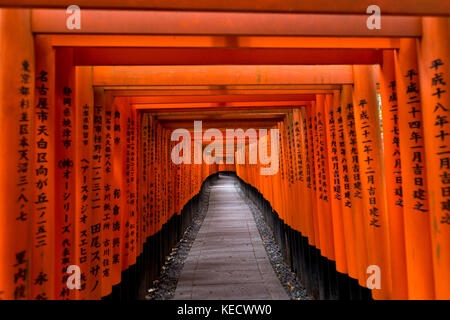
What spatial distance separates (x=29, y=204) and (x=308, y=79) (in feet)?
11.4

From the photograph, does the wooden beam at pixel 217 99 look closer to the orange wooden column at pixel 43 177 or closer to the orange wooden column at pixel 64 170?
the orange wooden column at pixel 64 170

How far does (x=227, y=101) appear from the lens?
16.5ft

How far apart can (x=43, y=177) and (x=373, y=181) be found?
135 inches

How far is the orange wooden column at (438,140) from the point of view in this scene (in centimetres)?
213

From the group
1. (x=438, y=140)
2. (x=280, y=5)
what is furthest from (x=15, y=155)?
(x=438, y=140)

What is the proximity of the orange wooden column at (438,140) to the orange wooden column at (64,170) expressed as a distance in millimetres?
3285

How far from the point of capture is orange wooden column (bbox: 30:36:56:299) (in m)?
2.28

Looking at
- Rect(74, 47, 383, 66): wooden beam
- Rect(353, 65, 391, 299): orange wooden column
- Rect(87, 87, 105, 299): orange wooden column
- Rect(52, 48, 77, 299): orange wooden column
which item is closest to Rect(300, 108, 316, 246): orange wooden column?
Rect(353, 65, 391, 299): orange wooden column

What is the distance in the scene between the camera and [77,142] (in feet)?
10.2

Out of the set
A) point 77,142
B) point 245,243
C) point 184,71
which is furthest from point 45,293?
point 245,243

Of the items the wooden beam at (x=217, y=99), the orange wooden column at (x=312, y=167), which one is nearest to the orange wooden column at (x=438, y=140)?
the wooden beam at (x=217, y=99)

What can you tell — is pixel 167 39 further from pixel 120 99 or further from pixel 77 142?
pixel 120 99

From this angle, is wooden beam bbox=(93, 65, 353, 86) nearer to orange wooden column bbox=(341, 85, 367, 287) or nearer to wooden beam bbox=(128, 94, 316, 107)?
orange wooden column bbox=(341, 85, 367, 287)

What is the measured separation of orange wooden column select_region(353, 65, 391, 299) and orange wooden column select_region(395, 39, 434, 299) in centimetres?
71
